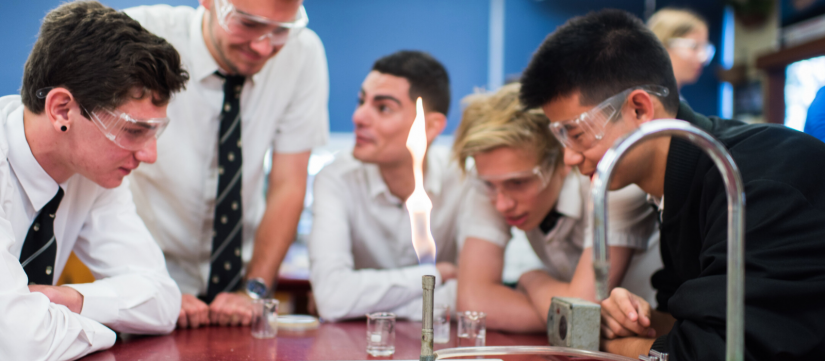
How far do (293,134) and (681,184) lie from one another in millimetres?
1599

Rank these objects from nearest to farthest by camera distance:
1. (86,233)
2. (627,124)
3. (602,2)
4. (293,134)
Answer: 1. (627,124)
2. (86,233)
3. (293,134)
4. (602,2)

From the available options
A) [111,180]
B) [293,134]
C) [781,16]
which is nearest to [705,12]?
[781,16]

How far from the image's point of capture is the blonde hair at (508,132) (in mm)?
2150

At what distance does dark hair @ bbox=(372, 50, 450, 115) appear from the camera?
9.00 feet

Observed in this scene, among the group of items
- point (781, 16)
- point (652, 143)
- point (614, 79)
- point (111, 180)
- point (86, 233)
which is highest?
point (781, 16)

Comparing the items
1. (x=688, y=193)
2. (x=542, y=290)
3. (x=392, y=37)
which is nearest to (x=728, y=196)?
(x=688, y=193)

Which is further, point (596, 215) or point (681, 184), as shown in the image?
point (681, 184)

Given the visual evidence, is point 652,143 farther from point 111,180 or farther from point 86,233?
point 86,233

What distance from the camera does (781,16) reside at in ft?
19.0

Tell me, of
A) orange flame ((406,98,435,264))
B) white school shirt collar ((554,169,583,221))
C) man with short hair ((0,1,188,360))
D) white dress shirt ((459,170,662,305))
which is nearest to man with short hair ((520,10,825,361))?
white dress shirt ((459,170,662,305))

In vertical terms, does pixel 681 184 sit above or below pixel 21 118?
below

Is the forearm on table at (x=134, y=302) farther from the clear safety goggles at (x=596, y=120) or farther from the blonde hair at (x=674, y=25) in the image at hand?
the blonde hair at (x=674, y=25)

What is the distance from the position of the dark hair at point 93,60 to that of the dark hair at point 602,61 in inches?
43.8

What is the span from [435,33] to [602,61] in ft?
14.8
